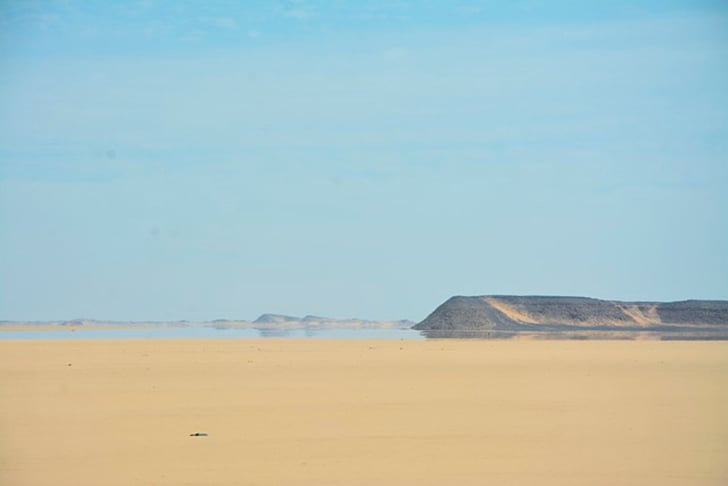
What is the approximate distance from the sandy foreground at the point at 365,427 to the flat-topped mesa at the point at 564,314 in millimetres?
69452

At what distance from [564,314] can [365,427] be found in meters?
91.3

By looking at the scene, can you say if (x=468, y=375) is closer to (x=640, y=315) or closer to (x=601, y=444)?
(x=601, y=444)

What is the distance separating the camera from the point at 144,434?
13422 millimetres

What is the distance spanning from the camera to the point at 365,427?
45.6 ft

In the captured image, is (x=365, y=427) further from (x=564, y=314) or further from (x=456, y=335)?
(x=564, y=314)

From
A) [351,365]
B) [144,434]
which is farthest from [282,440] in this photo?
[351,365]

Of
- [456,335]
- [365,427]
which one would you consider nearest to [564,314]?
[456,335]

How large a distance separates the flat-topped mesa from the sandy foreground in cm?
6945

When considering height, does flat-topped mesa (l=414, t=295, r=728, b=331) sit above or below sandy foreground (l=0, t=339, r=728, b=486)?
above

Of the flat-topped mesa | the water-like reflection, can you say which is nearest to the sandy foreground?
the water-like reflection

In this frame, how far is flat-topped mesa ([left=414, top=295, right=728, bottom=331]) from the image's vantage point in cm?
9469

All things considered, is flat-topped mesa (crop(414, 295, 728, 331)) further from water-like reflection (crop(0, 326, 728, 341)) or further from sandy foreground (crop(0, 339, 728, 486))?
sandy foreground (crop(0, 339, 728, 486))

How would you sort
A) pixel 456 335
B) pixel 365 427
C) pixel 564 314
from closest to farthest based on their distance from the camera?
pixel 365 427, pixel 456 335, pixel 564 314

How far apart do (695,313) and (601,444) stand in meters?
99.7
